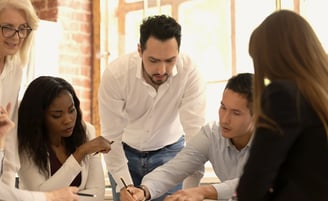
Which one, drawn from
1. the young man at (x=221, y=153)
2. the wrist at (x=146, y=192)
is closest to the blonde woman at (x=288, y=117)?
the young man at (x=221, y=153)

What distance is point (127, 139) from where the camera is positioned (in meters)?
2.81

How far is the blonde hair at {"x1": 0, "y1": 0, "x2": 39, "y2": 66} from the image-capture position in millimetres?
2215

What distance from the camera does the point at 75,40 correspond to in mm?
3908

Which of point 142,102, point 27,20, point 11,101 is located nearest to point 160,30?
point 142,102

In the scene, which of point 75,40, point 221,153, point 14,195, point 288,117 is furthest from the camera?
point 75,40

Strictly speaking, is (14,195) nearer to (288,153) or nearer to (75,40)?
(288,153)

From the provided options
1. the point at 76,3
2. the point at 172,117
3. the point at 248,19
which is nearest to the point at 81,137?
the point at 172,117

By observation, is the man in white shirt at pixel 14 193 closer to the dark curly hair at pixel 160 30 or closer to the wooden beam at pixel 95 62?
the dark curly hair at pixel 160 30

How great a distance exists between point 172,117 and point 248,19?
0.84 meters

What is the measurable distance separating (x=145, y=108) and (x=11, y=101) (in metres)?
0.66

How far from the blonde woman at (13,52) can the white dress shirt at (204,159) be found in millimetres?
513

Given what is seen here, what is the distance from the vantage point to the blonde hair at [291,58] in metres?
1.38

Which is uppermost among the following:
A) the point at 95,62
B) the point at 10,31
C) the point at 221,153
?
the point at 10,31

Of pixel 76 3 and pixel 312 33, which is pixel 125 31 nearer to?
pixel 76 3
